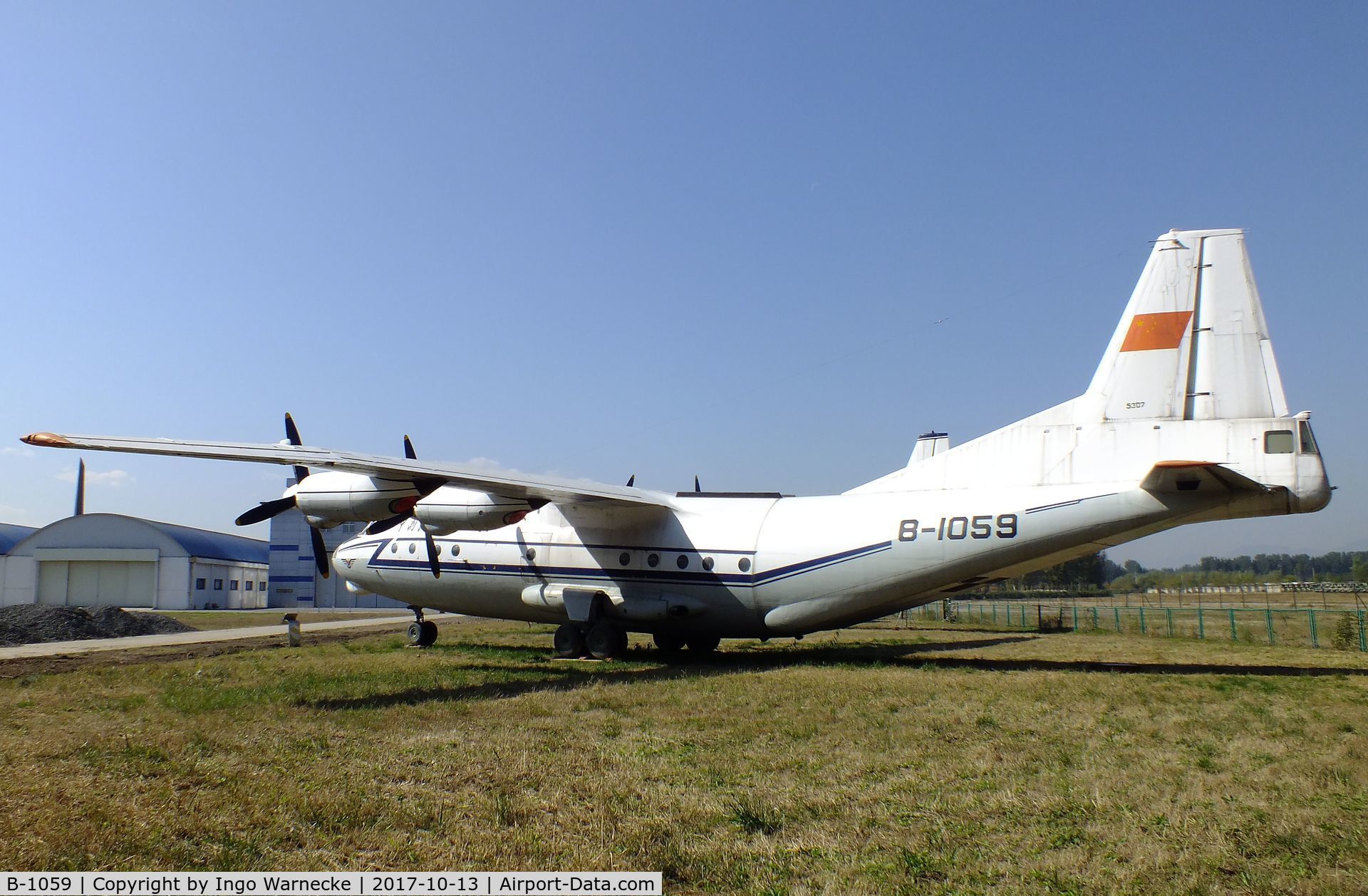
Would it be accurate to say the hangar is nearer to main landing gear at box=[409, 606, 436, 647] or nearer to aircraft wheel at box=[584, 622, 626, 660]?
main landing gear at box=[409, 606, 436, 647]

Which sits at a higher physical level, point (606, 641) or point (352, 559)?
point (352, 559)

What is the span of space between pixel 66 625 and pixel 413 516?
55.6 ft

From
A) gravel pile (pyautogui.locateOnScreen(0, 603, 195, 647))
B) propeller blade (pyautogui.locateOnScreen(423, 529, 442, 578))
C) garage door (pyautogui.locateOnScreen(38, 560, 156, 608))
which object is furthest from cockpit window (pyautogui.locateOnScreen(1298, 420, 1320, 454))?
garage door (pyautogui.locateOnScreen(38, 560, 156, 608))

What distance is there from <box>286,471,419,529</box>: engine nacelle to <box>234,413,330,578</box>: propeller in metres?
0.27

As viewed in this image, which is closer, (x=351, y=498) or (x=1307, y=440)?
(x=1307, y=440)

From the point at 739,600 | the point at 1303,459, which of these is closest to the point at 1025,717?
the point at 1303,459

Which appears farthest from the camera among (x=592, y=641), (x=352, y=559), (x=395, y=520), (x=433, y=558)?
(x=352, y=559)

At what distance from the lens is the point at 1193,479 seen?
539 inches

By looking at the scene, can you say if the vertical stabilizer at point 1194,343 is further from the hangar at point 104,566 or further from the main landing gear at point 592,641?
the hangar at point 104,566

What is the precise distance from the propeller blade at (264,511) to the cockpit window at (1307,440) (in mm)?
17061

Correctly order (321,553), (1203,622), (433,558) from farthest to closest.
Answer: (1203,622) → (433,558) → (321,553)

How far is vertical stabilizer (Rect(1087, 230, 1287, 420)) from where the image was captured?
1386 cm

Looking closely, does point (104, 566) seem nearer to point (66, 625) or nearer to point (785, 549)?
point (66, 625)

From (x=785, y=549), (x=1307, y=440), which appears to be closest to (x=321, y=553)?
(x=785, y=549)
